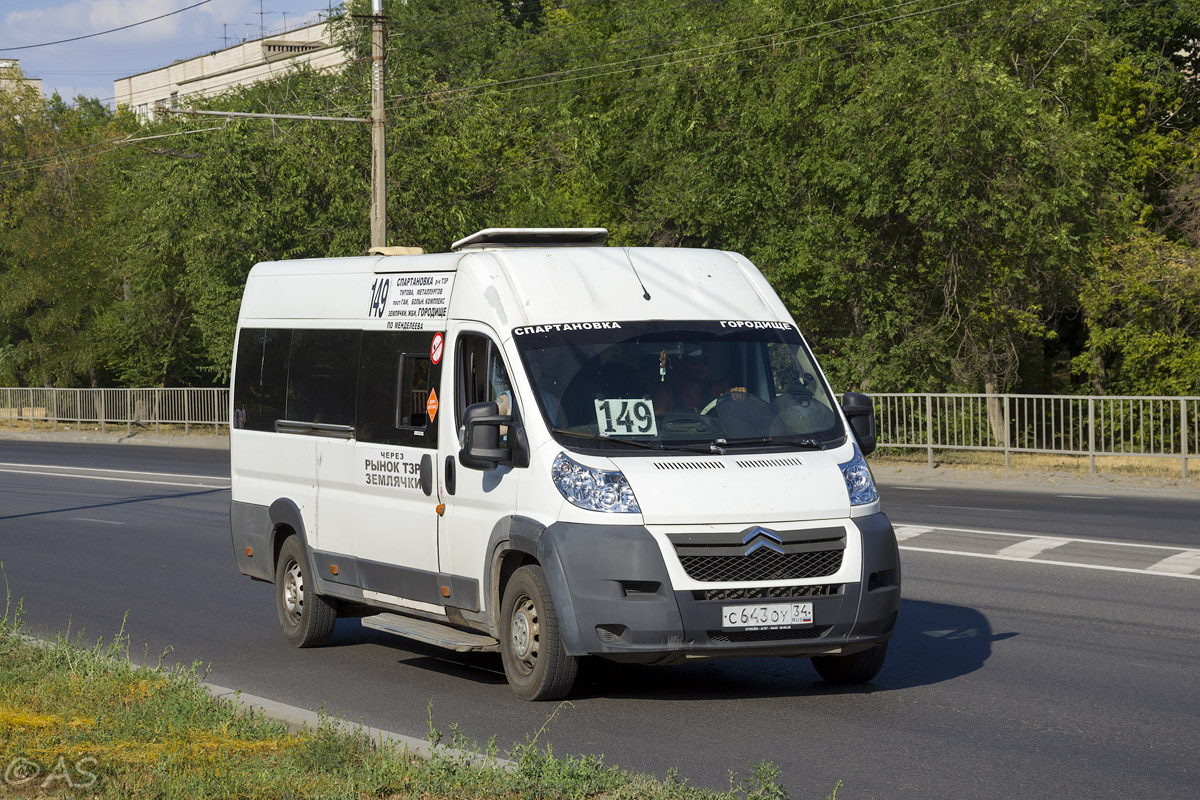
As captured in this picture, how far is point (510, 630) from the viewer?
319 inches

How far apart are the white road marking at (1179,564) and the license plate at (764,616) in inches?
242

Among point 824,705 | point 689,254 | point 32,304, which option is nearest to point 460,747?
point 824,705

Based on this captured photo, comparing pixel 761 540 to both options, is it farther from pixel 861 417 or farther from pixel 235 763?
pixel 235 763

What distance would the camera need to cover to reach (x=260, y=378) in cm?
1098

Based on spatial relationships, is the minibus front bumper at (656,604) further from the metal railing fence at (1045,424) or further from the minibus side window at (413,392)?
the metal railing fence at (1045,424)

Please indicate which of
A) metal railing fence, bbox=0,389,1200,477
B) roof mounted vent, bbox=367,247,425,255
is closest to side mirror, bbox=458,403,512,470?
roof mounted vent, bbox=367,247,425,255

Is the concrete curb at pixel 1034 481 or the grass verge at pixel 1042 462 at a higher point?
the grass verge at pixel 1042 462

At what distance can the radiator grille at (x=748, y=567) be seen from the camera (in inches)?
295

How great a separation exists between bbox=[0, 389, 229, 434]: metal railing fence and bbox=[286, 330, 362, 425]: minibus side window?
30379 millimetres

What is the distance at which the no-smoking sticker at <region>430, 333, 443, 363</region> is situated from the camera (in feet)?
29.2

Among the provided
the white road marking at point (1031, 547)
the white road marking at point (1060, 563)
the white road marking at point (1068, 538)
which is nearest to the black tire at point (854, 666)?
the white road marking at point (1060, 563)

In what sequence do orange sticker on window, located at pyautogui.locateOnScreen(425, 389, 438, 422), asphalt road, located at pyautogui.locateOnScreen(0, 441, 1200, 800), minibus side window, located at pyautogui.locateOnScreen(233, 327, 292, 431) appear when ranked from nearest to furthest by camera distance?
asphalt road, located at pyautogui.locateOnScreen(0, 441, 1200, 800) → orange sticker on window, located at pyautogui.locateOnScreen(425, 389, 438, 422) → minibus side window, located at pyautogui.locateOnScreen(233, 327, 292, 431)

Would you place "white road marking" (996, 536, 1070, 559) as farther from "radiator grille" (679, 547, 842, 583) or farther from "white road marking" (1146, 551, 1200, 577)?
"radiator grille" (679, 547, 842, 583)

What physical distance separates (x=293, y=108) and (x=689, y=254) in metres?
32.2
